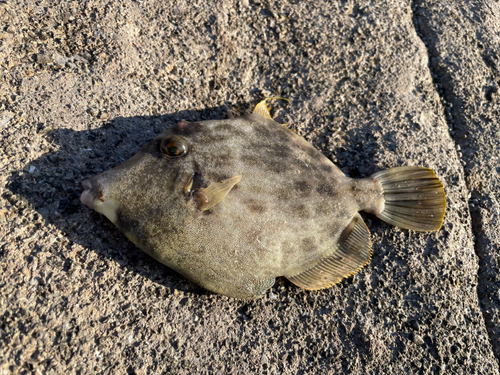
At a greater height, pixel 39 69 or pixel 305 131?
pixel 39 69

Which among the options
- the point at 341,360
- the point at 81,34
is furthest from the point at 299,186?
the point at 81,34

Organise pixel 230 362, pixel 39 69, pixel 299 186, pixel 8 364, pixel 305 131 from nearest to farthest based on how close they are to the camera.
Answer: pixel 8 364 → pixel 230 362 → pixel 299 186 → pixel 39 69 → pixel 305 131

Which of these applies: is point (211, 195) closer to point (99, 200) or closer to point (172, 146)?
point (172, 146)

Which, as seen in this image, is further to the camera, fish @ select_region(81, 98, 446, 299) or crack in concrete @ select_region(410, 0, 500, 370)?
crack in concrete @ select_region(410, 0, 500, 370)

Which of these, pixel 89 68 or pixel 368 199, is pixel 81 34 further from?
pixel 368 199

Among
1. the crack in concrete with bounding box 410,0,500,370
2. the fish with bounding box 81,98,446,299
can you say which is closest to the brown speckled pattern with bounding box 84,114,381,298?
the fish with bounding box 81,98,446,299

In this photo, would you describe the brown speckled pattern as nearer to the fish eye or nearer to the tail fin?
the fish eye

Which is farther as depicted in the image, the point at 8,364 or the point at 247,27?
the point at 247,27
